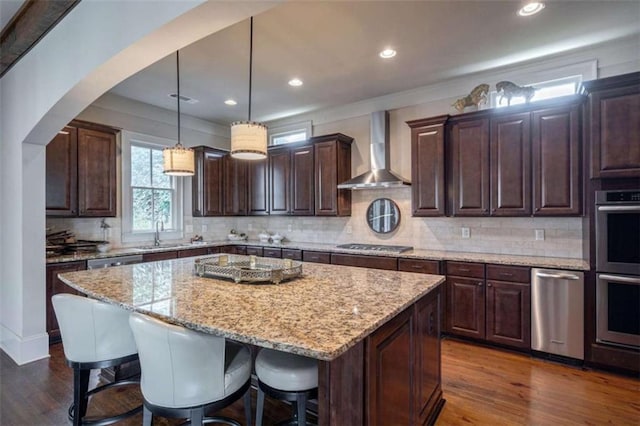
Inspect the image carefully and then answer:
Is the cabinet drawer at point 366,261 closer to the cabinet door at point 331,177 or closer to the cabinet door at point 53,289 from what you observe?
the cabinet door at point 331,177

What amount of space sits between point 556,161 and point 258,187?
4.17 meters

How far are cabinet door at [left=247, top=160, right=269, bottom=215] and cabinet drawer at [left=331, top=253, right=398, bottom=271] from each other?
1745 millimetres

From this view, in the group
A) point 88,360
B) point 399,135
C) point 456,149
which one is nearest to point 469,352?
point 456,149

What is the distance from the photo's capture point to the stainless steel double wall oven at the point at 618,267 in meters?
2.76

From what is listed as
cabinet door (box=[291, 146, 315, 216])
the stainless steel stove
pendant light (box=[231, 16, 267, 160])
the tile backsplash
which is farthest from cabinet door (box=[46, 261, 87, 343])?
the stainless steel stove

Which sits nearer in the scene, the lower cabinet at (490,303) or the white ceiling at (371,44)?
the white ceiling at (371,44)

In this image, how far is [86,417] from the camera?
7.36ft

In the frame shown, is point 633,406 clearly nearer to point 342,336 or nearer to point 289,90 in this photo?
point 342,336

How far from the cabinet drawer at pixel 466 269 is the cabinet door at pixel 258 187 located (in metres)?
3.10

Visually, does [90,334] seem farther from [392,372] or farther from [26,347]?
[26,347]

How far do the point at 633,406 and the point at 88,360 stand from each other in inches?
147

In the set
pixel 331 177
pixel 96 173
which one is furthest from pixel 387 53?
pixel 96 173

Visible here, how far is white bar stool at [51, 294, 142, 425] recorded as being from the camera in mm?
1884

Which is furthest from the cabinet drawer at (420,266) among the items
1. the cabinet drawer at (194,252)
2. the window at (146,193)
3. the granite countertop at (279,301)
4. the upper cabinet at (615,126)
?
the window at (146,193)
